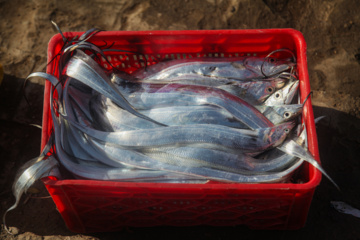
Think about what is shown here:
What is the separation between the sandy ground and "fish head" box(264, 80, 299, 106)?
2.22 feet

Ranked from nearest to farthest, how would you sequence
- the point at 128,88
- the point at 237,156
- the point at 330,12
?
1. the point at 237,156
2. the point at 128,88
3. the point at 330,12

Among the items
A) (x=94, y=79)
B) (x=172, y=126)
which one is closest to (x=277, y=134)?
(x=172, y=126)

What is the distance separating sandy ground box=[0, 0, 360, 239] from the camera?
8.66 ft

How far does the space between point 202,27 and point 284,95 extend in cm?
147

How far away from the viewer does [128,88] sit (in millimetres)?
2631

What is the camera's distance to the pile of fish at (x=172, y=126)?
88.9 inches

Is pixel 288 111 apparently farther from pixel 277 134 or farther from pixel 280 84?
pixel 280 84

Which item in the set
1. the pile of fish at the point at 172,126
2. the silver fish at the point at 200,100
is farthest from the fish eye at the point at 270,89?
the silver fish at the point at 200,100

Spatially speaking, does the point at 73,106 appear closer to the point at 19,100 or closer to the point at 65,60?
the point at 65,60

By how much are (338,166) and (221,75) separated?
1187 mm

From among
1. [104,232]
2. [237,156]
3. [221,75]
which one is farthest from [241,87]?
[104,232]

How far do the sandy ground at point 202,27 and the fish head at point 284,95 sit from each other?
68 cm

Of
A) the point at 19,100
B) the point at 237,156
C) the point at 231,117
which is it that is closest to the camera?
the point at 237,156

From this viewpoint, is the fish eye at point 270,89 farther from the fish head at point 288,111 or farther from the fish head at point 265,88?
the fish head at point 288,111
